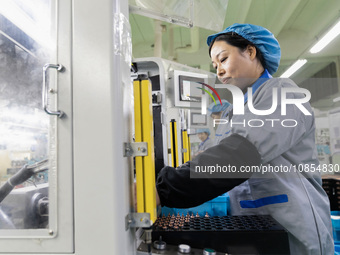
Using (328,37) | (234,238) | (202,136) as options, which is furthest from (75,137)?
(328,37)

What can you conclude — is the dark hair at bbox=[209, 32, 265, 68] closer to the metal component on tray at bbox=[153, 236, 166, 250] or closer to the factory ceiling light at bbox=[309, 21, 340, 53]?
the metal component on tray at bbox=[153, 236, 166, 250]

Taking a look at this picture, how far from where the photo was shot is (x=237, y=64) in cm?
124

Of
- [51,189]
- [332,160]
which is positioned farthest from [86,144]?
[332,160]

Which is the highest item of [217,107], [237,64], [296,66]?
[296,66]

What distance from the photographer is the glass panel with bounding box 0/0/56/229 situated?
2.30 ft

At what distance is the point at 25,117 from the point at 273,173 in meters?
0.97

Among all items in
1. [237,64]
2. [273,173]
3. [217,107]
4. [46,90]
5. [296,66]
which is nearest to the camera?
[46,90]

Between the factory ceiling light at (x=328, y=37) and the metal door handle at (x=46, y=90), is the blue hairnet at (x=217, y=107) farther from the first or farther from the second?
the metal door handle at (x=46, y=90)

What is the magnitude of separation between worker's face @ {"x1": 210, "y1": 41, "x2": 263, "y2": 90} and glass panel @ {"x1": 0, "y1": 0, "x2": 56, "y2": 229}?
86 cm

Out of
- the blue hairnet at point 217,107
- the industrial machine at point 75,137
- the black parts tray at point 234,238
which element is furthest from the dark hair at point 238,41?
the blue hairnet at point 217,107

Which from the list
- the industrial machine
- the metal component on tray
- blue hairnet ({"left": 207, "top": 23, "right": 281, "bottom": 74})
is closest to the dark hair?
blue hairnet ({"left": 207, "top": 23, "right": 281, "bottom": 74})

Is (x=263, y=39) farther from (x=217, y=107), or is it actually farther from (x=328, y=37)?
(x=328, y=37)

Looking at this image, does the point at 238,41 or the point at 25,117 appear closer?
the point at 25,117

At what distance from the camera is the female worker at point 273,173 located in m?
0.92
